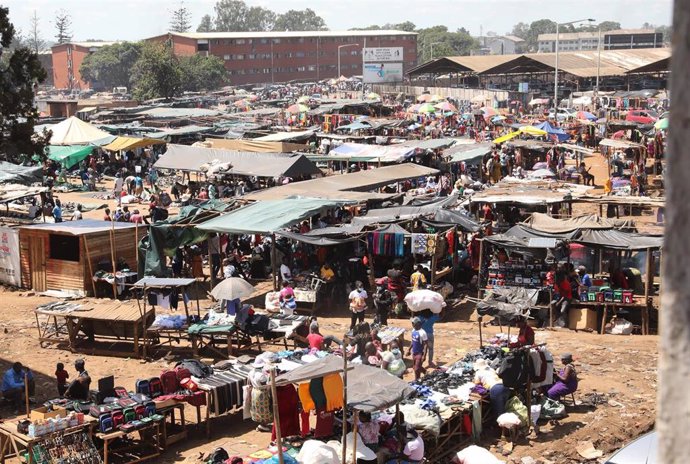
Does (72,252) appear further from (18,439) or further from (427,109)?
(427,109)

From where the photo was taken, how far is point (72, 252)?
18.5 meters

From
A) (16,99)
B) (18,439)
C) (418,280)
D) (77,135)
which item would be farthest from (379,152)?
(18,439)

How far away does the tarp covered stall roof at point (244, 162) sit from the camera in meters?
26.4

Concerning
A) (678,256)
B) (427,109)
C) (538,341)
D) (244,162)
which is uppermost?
(678,256)

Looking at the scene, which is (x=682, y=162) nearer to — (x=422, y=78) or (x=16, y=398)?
(x=16, y=398)

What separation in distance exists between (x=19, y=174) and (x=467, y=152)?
1451cm

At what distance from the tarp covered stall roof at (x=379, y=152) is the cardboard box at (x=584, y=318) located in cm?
1546

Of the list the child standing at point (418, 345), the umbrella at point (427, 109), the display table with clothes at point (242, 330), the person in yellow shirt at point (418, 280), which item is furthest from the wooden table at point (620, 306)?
the umbrella at point (427, 109)

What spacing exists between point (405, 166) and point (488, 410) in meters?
16.0

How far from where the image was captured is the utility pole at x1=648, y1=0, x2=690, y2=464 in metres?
2.54

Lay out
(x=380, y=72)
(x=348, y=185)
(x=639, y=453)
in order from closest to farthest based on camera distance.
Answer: (x=639, y=453) → (x=348, y=185) → (x=380, y=72)

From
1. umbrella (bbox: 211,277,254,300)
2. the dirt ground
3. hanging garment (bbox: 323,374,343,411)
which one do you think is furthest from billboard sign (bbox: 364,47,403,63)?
hanging garment (bbox: 323,374,343,411)

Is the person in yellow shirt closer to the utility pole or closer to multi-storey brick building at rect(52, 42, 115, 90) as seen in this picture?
the utility pole

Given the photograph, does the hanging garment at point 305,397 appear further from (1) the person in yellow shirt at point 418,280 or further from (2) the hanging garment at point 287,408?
(1) the person in yellow shirt at point 418,280
